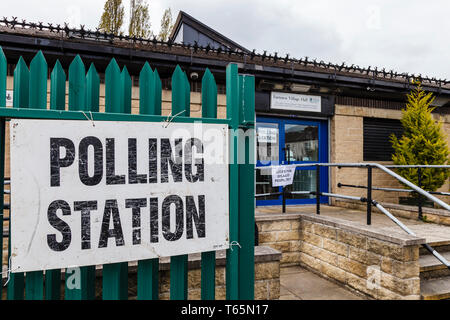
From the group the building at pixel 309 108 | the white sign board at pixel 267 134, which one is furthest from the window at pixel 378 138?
the white sign board at pixel 267 134

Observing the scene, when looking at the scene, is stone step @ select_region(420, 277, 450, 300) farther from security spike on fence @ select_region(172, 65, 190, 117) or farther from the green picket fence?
security spike on fence @ select_region(172, 65, 190, 117)

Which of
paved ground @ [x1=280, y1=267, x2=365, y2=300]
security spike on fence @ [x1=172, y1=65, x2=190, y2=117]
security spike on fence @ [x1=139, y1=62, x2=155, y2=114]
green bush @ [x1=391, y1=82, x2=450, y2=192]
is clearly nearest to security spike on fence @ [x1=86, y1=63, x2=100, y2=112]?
security spike on fence @ [x1=139, y1=62, x2=155, y2=114]

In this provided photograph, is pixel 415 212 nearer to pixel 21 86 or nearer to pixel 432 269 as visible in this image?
pixel 432 269

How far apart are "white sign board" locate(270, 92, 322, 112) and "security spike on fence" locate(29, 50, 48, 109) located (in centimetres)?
580

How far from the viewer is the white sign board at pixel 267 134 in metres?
7.07

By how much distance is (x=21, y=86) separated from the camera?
1518 mm

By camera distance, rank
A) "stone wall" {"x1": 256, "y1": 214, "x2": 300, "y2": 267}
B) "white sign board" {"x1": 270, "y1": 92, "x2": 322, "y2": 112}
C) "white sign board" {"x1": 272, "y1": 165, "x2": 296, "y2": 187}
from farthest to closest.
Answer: "white sign board" {"x1": 270, "y1": 92, "x2": 322, "y2": 112}, "white sign board" {"x1": 272, "y1": 165, "x2": 296, "y2": 187}, "stone wall" {"x1": 256, "y1": 214, "x2": 300, "y2": 267}

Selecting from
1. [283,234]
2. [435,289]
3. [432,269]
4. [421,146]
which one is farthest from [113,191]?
[421,146]

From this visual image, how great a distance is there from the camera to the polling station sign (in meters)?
1.45

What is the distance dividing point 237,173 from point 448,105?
9439mm

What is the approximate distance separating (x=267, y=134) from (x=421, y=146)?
3.83 meters

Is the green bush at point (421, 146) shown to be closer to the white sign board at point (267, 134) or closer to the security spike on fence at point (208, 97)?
the white sign board at point (267, 134)

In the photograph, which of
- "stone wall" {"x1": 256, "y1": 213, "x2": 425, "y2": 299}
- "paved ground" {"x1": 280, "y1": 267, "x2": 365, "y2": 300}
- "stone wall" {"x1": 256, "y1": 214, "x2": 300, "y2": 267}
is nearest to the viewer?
"stone wall" {"x1": 256, "y1": 213, "x2": 425, "y2": 299}
